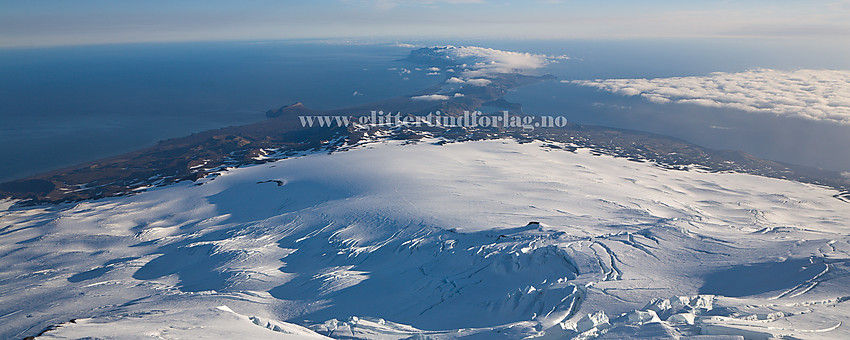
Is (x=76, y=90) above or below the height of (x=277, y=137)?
above

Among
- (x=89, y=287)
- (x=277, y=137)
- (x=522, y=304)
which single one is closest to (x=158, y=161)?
(x=277, y=137)

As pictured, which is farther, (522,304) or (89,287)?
(89,287)

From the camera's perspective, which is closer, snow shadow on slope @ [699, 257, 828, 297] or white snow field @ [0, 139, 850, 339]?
white snow field @ [0, 139, 850, 339]

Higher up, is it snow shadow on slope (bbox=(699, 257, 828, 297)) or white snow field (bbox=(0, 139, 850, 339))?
snow shadow on slope (bbox=(699, 257, 828, 297))

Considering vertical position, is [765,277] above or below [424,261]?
above

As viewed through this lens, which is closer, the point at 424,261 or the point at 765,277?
the point at 765,277

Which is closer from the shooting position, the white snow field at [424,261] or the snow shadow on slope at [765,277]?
the white snow field at [424,261]

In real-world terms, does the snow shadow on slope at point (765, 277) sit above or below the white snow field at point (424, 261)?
above

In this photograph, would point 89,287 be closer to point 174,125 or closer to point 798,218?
point 798,218
